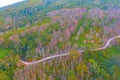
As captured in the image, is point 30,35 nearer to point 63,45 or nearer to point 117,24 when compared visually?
point 63,45

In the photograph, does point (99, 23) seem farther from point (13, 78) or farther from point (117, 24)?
point (13, 78)

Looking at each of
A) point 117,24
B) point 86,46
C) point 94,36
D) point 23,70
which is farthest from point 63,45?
point 117,24

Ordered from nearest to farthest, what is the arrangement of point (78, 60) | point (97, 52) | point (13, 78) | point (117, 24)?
point (13, 78)
point (78, 60)
point (97, 52)
point (117, 24)

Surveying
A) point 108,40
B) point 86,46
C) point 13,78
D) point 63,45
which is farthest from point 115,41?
point 13,78

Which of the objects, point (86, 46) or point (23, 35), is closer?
point (86, 46)

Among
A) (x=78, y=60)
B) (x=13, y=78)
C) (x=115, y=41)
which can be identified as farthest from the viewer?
(x=115, y=41)

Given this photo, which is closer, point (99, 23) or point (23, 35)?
point (23, 35)

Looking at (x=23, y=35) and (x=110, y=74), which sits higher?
(x=23, y=35)

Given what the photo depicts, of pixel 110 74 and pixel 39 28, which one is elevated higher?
pixel 39 28

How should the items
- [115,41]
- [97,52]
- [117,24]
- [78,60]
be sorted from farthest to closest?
[117,24] → [115,41] → [97,52] → [78,60]
